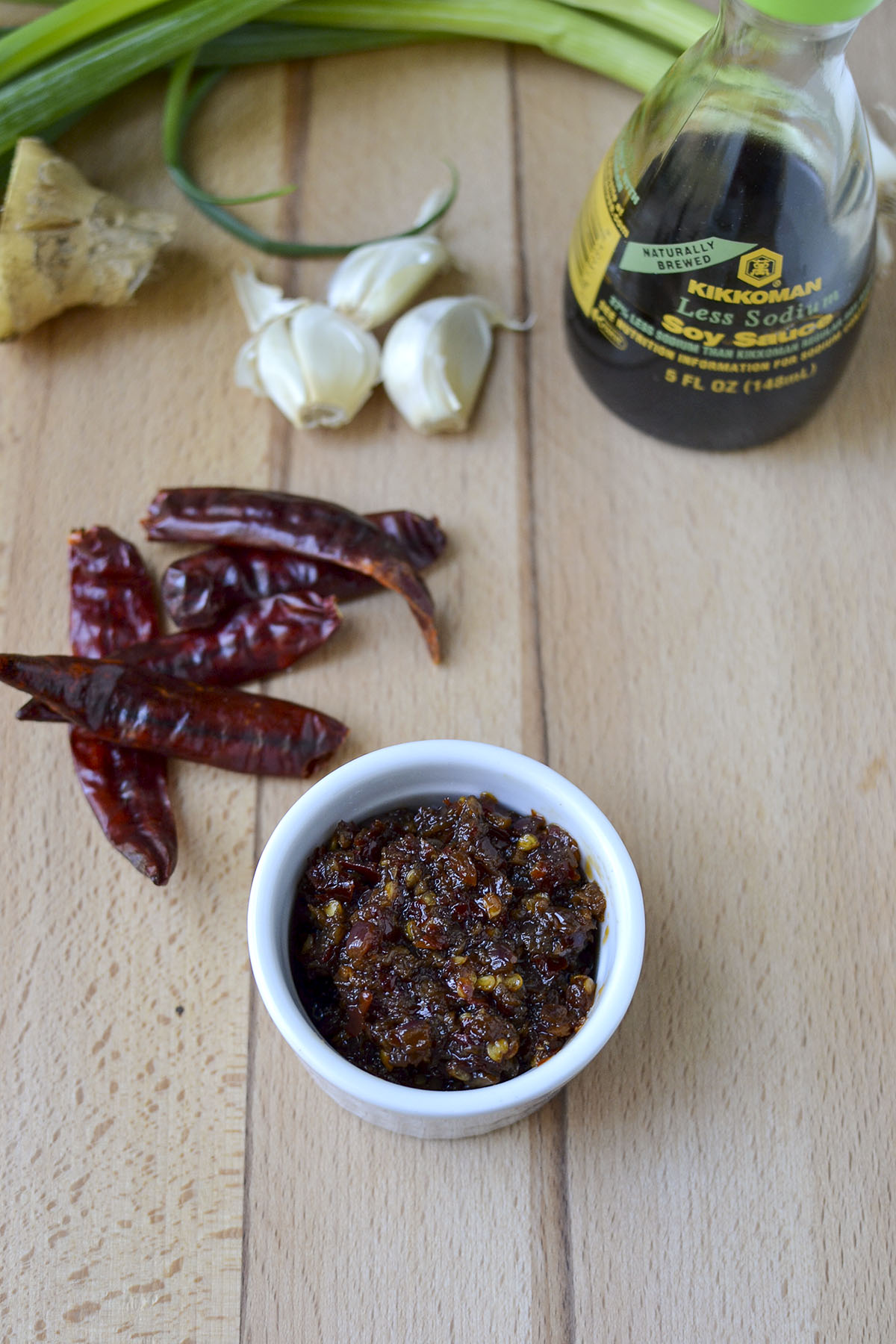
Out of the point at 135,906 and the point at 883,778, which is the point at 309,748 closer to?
the point at 135,906

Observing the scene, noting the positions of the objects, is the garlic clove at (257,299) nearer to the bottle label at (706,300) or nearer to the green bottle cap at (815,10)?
the bottle label at (706,300)

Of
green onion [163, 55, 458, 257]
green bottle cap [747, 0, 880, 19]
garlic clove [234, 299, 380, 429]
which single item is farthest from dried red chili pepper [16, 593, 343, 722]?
green bottle cap [747, 0, 880, 19]

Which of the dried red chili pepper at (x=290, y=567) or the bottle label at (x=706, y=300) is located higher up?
the bottle label at (x=706, y=300)

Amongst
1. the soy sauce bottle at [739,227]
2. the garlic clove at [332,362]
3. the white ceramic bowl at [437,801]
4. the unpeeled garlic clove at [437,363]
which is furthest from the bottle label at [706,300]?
the white ceramic bowl at [437,801]

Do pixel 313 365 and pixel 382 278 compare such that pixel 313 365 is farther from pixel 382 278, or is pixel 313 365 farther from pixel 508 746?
pixel 508 746

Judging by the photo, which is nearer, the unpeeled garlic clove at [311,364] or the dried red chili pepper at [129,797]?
the dried red chili pepper at [129,797]

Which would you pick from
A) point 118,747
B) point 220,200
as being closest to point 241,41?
point 220,200

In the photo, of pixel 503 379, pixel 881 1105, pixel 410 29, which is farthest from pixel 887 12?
pixel 881 1105
